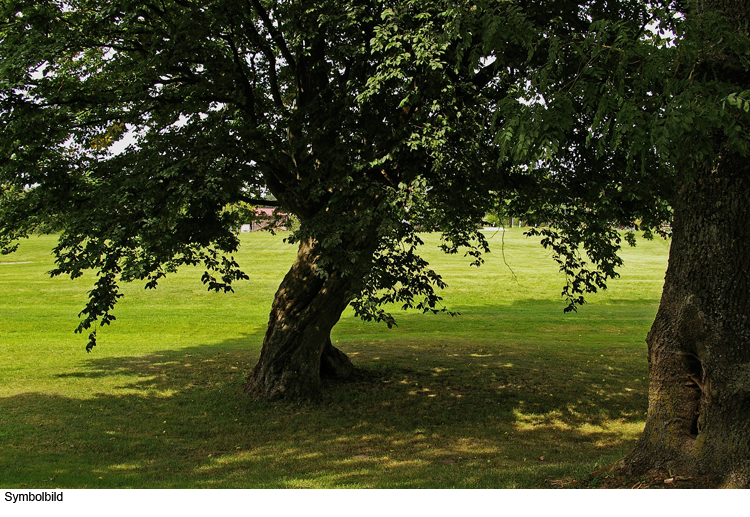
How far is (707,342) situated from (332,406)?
6.97 m

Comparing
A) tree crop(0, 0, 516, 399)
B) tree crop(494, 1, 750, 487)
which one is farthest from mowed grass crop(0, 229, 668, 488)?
tree crop(0, 0, 516, 399)

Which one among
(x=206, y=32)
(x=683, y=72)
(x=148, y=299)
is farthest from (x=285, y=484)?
(x=148, y=299)

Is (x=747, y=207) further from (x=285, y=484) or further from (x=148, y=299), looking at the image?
(x=148, y=299)

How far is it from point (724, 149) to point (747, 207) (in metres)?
0.58

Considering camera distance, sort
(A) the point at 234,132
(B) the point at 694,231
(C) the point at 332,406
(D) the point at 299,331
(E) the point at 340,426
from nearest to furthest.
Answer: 1. (B) the point at 694,231
2. (A) the point at 234,132
3. (E) the point at 340,426
4. (C) the point at 332,406
5. (D) the point at 299,331

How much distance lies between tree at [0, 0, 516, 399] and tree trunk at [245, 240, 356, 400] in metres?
0.17

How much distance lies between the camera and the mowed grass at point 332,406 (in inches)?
295

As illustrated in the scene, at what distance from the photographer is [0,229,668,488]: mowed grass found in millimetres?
7496

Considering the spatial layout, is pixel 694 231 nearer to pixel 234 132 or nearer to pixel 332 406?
pixel 234 132

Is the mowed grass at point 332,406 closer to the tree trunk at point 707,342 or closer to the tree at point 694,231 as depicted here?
the tree trunk at point 707,342

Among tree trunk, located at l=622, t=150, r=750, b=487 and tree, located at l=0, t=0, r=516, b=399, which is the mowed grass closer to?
tree trunk, located at l=622, t=150, r=750, b=487

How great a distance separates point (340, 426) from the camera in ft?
32.9

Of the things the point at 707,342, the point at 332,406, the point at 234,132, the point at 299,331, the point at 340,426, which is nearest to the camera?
the point at 707,342

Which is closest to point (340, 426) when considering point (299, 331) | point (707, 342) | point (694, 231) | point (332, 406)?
point (332, 406)
